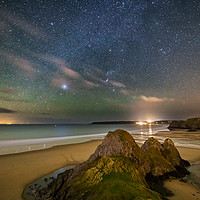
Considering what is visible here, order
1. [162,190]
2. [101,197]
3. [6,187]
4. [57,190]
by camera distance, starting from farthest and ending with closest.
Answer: [6,187]
[162,190]
[57,190]
[101,197]

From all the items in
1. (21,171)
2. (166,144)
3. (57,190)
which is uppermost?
(166,144)

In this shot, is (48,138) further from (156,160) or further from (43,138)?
(156,160)

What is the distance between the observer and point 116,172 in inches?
190

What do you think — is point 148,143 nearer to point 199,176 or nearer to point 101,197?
point 199,176

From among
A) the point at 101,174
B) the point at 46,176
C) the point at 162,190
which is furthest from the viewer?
the point at 46,176

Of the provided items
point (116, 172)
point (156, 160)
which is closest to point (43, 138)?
point (156, 160)

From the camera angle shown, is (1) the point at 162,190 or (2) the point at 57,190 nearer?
(2) the point at 57,190

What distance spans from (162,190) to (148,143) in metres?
3.07

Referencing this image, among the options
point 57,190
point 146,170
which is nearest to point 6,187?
point 57,190

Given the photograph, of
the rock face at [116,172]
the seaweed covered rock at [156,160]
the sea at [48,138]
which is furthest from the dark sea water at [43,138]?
the seaweed covered rock at [156,160]

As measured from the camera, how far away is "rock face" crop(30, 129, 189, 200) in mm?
3623

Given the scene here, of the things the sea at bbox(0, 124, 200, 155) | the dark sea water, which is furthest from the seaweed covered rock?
the dark sea water

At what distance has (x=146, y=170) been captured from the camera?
6711 mm

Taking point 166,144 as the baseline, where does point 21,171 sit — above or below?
below
